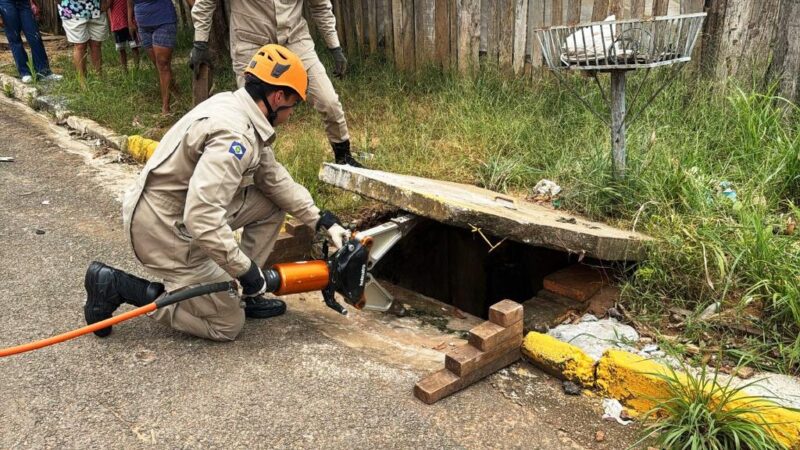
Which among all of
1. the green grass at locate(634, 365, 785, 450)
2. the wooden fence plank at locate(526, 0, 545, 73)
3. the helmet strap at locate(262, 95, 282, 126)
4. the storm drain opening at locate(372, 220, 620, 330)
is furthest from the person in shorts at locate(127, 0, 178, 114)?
the green grass at locate(634, 365, 785, 450)

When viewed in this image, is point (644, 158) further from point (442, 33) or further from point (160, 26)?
point (160, 26)

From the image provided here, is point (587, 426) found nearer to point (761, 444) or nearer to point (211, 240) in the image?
point (761, 444)

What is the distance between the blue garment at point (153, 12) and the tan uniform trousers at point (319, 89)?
1.94 m

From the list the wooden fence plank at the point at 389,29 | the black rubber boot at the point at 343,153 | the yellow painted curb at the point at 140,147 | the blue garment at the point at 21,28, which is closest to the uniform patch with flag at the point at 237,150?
the black rubber boot at the point at 343,153

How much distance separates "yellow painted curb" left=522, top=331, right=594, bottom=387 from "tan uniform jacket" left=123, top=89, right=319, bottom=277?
1387mm

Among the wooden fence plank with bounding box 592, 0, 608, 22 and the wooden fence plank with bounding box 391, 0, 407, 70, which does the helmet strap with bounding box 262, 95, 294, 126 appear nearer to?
the wooden fence plank with bounding box 592, 0, 608, 22

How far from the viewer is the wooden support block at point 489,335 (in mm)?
3063

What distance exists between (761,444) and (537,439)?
801 millimetres

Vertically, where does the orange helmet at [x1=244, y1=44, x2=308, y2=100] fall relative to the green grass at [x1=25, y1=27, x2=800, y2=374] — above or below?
above

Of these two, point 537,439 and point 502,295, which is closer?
point 537,439

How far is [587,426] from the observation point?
284 centimetres

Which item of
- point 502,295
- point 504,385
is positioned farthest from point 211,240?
point 502,295

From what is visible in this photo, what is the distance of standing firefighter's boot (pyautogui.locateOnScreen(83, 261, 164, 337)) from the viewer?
336cm

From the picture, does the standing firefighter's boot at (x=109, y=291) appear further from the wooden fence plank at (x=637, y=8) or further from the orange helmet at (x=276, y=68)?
the wooden fence plank at (x=637, y=8)
